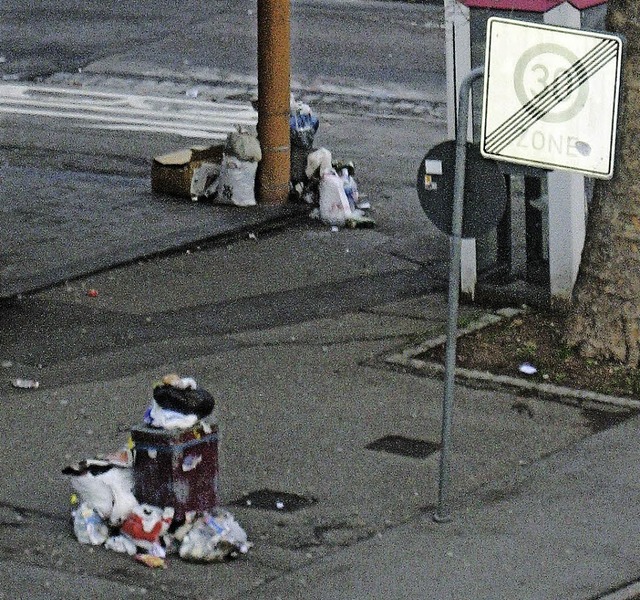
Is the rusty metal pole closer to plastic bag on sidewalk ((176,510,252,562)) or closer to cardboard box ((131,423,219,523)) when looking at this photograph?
cardboard box ((131,423,219,523))

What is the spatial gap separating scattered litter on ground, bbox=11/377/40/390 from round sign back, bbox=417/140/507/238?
141 inches

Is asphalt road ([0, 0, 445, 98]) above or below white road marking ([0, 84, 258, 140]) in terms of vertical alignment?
above

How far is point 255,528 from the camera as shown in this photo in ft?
28.1

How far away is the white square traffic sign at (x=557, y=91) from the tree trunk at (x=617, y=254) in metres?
2.93

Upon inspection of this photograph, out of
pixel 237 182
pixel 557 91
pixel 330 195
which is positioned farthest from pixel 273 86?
pixel 557 91

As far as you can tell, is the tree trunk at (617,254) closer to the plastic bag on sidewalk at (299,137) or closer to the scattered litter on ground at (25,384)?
the scattered litter on ground at (25,384)

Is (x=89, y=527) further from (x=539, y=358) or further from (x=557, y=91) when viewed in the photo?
(x=539, y=358)

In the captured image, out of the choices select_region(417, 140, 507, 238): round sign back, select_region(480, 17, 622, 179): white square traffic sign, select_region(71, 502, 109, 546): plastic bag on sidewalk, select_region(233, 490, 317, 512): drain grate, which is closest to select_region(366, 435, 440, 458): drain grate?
select_region(233, 490, 317, 512): drain grate

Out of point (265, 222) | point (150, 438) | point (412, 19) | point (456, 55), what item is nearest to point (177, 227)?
point (265, 222)

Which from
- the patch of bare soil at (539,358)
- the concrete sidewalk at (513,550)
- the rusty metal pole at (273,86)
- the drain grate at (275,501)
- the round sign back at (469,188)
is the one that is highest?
the round sign back at (469,188)

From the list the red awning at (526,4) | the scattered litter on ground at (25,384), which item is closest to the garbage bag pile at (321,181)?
the red awning at (526,4)

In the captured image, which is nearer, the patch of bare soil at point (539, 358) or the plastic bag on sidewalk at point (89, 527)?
the plastic bag on sidewalk at point (89, 527)

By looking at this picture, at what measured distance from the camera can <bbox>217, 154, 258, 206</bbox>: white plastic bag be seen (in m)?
16.0

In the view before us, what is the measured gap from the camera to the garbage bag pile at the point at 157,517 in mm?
8156
